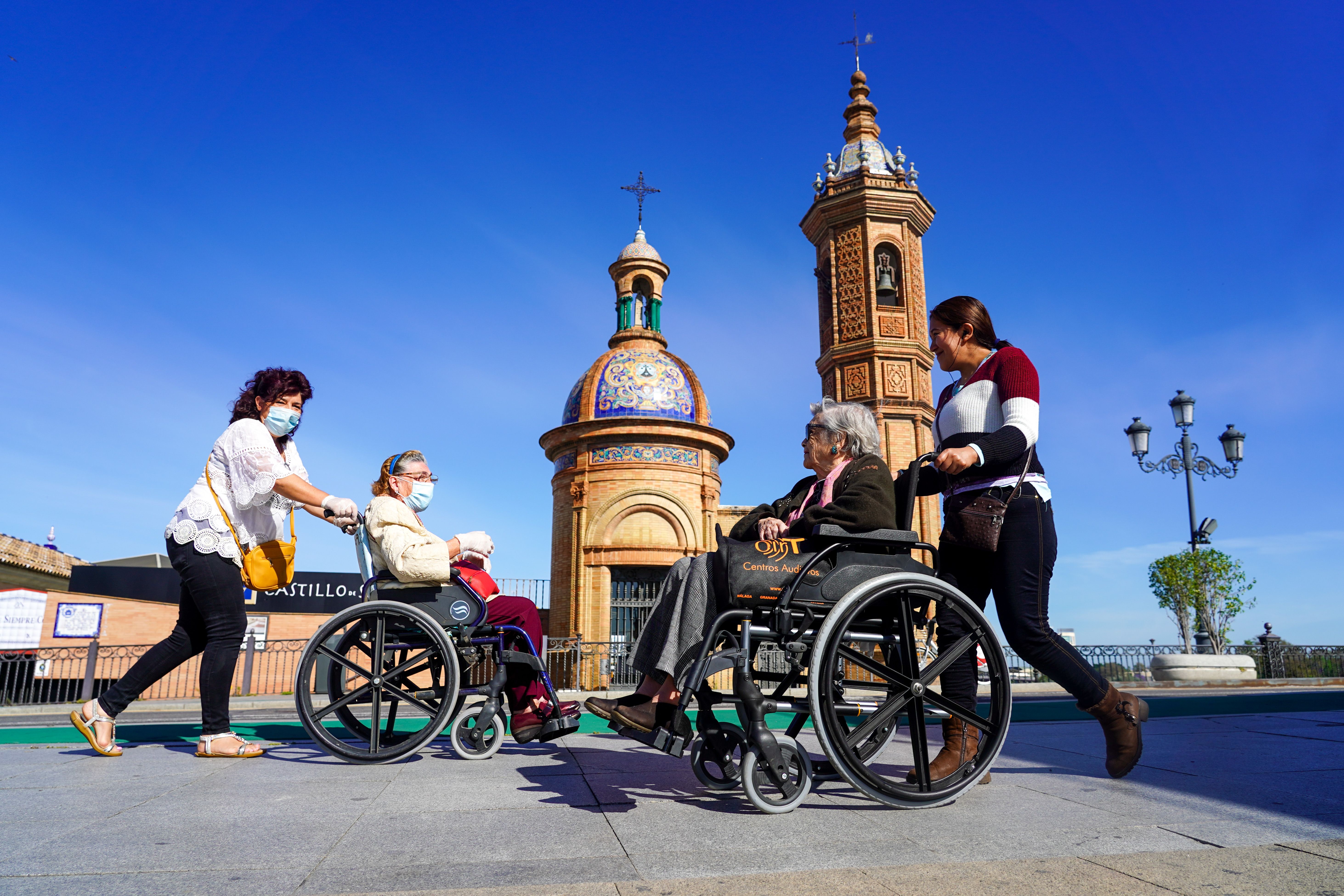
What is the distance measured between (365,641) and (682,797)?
2.04 metres

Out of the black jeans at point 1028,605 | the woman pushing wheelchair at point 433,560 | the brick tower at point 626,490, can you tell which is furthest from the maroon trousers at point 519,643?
the brick tower at point 626,490

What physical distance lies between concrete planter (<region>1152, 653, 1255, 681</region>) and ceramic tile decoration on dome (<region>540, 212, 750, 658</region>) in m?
9.45

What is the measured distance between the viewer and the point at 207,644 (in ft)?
13.5

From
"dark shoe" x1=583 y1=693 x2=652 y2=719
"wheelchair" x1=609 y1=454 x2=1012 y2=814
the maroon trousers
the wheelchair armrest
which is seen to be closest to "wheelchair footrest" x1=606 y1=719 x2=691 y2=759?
"wheelchair" x1=609 y1=454 x2=1012 y2=814

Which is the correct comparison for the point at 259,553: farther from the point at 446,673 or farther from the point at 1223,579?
the point at 1223,579

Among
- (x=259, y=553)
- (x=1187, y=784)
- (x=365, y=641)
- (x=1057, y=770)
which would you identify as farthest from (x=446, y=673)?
(x=1187, y=784)

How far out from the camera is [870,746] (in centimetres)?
323

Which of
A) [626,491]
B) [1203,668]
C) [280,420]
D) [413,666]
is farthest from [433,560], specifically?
[1203,668]

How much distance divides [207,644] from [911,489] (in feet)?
11.4

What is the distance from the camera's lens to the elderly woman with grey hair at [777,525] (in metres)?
2.74

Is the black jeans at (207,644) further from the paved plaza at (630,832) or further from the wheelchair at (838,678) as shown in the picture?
the wheelchair at (838,678)

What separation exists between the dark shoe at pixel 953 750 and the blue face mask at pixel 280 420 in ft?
11.3

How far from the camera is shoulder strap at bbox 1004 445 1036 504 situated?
3.34m

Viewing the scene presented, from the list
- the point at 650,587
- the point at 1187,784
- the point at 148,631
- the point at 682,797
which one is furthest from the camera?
the point at 148,631
